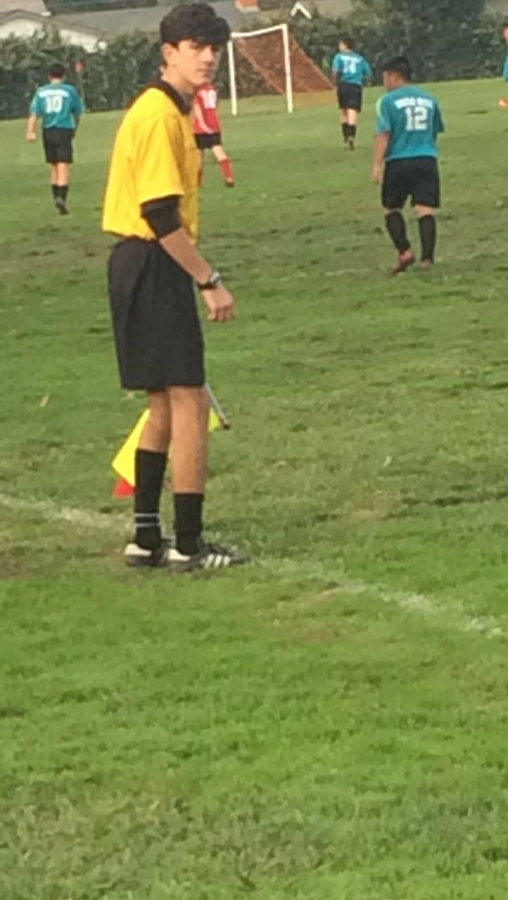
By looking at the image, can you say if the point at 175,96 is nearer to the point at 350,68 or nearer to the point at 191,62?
the point at 191,62

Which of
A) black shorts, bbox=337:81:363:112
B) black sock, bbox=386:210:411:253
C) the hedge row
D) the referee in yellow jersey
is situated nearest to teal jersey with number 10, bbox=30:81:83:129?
black shorts, bbox=337:81:363:112

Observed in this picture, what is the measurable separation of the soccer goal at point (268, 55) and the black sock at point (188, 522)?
1974 inches

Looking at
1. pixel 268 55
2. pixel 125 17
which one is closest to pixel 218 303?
pixel 268 55

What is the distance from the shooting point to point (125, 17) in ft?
365

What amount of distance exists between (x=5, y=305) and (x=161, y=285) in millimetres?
8742

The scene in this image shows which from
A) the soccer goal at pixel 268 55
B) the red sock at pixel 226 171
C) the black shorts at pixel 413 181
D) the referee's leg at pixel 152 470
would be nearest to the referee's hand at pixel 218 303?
the referee's leg at pixel 152 470

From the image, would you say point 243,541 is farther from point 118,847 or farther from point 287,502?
point 118,847

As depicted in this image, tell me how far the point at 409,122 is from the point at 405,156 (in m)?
0.33

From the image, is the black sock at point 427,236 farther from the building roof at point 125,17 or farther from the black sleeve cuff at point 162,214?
the building roof at point 125,17

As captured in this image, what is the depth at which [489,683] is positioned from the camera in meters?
6.04

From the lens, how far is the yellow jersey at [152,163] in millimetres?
7461

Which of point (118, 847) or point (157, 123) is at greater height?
point (157, 123)

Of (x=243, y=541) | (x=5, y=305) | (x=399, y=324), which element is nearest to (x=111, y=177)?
(x=243, y=541)

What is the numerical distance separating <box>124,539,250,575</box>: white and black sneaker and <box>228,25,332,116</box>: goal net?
168 ft
